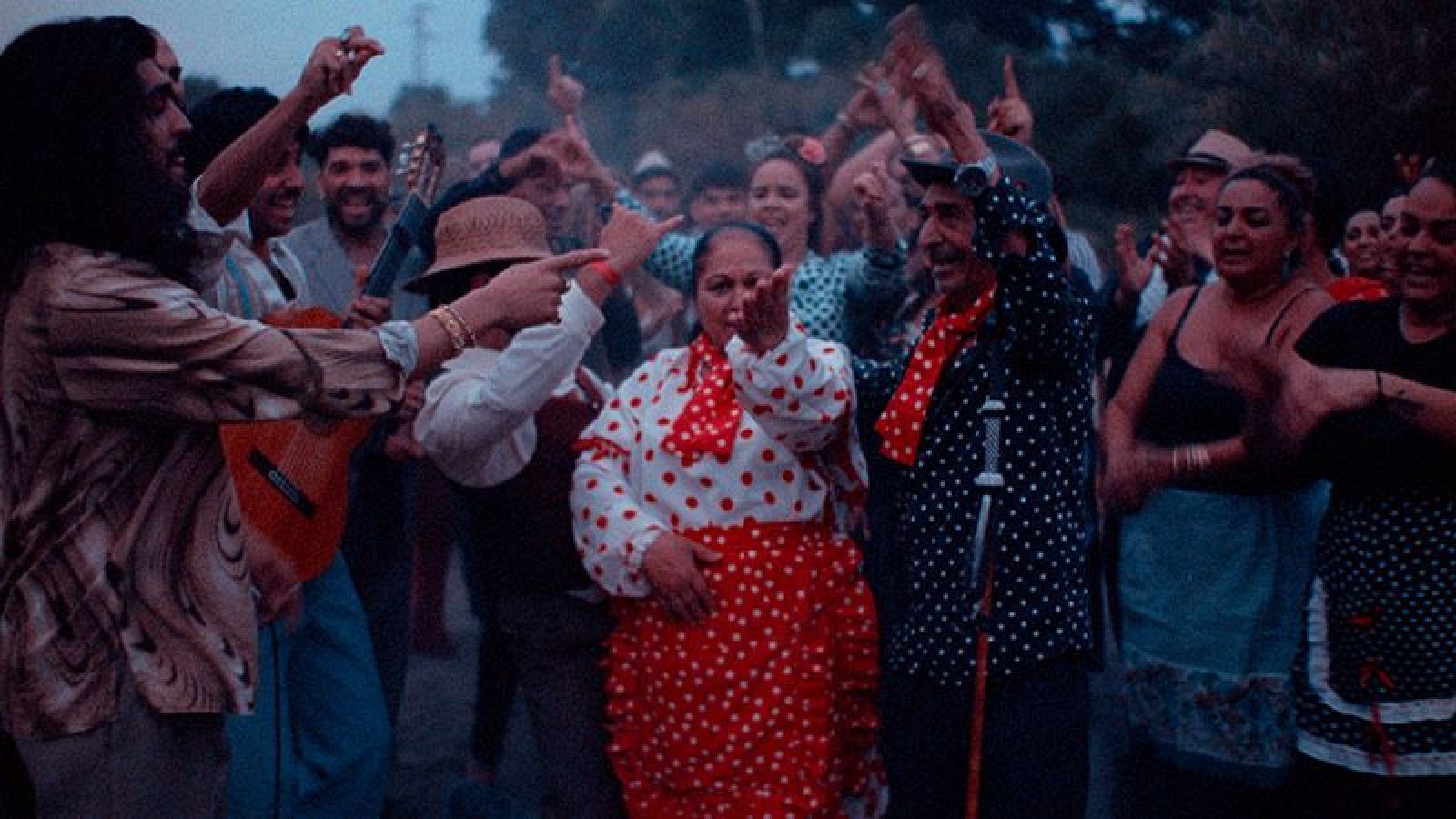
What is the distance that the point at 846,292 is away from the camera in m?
4.86

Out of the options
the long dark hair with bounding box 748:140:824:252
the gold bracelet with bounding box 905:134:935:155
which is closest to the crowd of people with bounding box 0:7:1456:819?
the gold bracelet with bounding box 905:134:935:155

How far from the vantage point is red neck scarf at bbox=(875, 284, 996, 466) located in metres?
3.27

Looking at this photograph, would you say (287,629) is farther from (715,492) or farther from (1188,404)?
(1188,404)

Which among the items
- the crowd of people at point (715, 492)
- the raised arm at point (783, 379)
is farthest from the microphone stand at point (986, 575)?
the raised arm at point (783, 379)

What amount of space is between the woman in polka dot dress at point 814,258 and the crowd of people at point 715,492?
32mm

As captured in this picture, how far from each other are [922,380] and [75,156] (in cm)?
190

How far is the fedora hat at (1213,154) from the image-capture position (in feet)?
17.7

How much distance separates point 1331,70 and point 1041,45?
493 inches

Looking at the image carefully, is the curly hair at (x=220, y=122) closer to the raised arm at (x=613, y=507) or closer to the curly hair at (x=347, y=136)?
the curly hair at (x=347, y=136)

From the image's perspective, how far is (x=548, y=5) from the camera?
31.4 meters

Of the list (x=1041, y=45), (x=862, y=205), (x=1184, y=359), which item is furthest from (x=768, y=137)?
(x=1041, y=45)

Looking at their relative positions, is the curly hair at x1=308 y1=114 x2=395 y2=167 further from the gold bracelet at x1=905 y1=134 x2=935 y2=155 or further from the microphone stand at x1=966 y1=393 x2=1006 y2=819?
the microphone stand at x1=966 y1=393 x2=1006 y2=819

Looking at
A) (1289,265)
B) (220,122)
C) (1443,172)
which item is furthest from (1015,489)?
(220,122)

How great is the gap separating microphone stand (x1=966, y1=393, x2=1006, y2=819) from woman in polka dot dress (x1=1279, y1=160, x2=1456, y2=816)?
0.71 m
